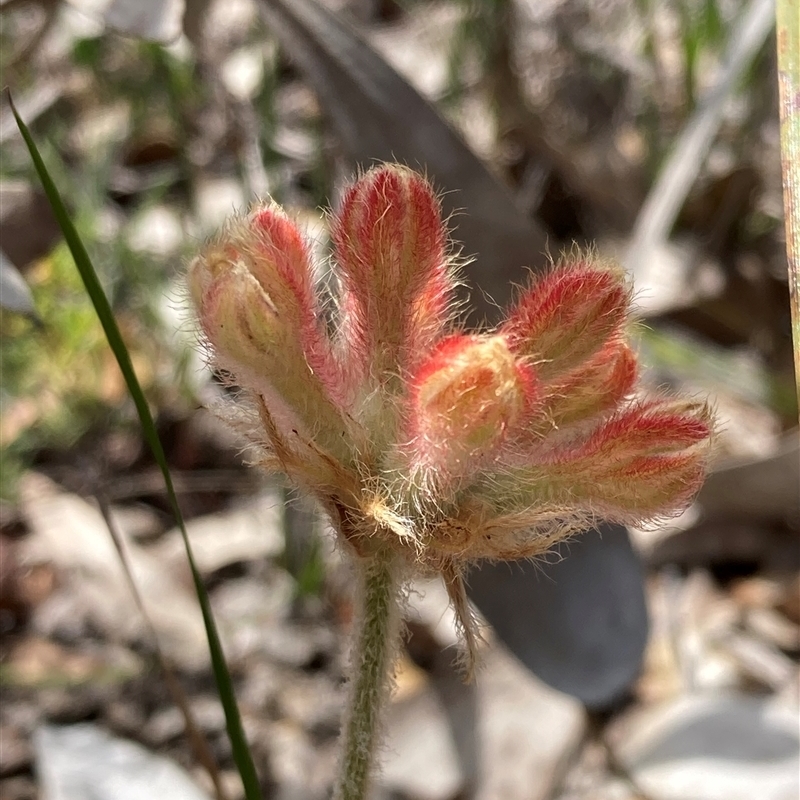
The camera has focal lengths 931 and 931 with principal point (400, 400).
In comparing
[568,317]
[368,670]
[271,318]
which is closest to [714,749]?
[368,670]

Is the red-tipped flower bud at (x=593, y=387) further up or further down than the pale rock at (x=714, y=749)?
further up

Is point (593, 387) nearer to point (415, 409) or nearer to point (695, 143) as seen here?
point (415, 409)

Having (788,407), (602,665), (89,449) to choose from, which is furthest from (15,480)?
(788,407)

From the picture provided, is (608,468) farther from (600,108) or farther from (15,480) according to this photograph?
(600,108)

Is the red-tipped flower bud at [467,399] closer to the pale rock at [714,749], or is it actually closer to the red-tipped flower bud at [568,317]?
the red-tipped flower bud at [568,317]

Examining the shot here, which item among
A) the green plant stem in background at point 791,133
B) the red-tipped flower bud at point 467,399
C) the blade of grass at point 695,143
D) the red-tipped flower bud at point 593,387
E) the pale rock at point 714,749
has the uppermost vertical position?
the green plant stem in background at point 791,133

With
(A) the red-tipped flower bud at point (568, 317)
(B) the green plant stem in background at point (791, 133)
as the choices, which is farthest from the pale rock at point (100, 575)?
(B) the green plant stem in background at point (791, 133)

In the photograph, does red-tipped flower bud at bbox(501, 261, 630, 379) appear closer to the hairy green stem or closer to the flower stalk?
the flower stalk

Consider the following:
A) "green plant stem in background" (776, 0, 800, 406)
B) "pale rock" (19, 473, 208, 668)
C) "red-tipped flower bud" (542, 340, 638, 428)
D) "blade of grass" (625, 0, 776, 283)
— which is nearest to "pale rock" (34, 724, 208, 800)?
"pale rock" (19, 473, 208, 668)
